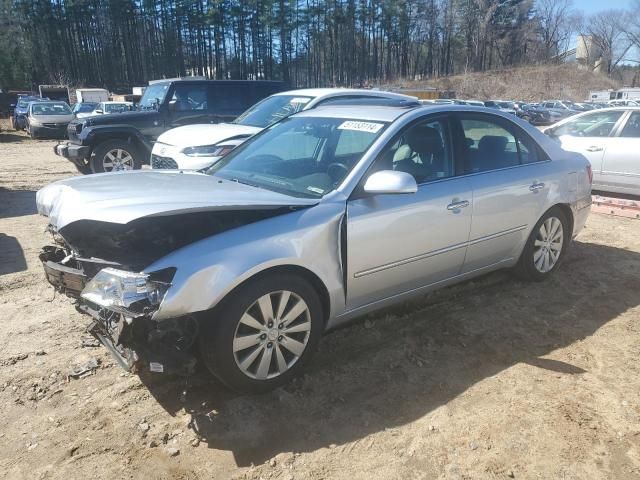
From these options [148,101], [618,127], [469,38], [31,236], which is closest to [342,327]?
[31,236]

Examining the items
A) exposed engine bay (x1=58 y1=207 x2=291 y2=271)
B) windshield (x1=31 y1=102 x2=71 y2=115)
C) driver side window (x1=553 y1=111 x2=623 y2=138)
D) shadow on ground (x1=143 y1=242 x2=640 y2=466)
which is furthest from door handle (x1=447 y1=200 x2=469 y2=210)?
windshield (x1=31 y1=102 x2=71 y2=115)

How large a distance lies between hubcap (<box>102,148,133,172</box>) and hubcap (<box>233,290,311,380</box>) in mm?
8007

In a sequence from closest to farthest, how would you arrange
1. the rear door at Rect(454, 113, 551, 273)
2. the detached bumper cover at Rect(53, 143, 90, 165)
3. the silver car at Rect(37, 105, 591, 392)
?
1. the silver car at Rect(37, 105, 591, 392)
2. the rear door at Rect(454, 113, 551, 273)
3. the detached bumper cover at Rect(53, 143, 90, 165)

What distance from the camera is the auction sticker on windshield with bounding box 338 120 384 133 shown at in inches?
140

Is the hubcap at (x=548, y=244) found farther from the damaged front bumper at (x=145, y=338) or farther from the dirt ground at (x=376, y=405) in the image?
the damaged front bumper at (x=145, y=338)

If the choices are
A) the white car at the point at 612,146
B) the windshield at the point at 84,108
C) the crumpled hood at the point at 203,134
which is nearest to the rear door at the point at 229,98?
the crumpled hood at the point at 203,134

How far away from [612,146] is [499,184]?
512 centimetres

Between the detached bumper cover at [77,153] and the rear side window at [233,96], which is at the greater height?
the rear side window at [233,96]

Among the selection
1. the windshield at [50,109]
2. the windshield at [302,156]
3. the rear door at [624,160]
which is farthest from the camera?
the windshield at [50,109]

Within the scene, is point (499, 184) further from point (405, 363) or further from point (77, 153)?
point (77, 153)

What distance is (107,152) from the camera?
977 centimetres

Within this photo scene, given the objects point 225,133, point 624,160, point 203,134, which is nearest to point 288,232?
point 225,133

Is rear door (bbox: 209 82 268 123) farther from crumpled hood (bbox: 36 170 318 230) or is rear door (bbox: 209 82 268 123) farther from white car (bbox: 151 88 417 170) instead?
crumpled hood (bbox: 36 170 318 230)

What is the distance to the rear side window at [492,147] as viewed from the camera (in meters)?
4.00
